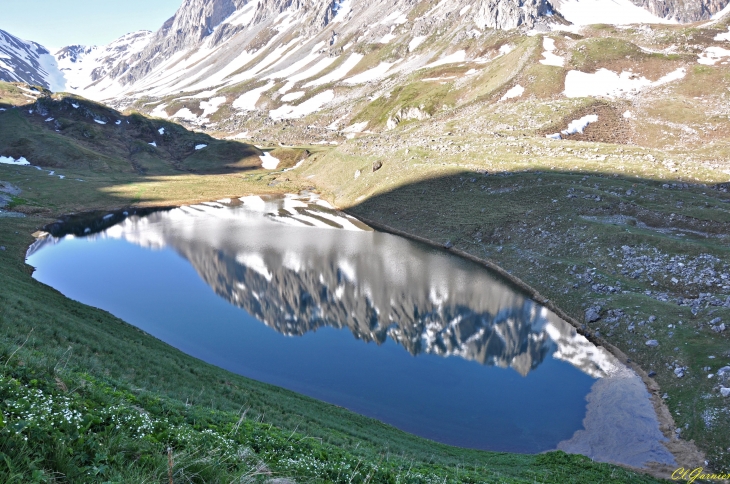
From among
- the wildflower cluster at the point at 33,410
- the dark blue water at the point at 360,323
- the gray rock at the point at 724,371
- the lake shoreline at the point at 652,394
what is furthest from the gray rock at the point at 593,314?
the wildflower cluster at the point at 33,410

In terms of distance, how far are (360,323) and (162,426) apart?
1302 inches

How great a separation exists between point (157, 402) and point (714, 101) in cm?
12033

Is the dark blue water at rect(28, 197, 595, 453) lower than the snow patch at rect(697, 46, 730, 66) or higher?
lower

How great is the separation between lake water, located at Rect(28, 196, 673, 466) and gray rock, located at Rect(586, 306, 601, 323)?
1.92 m

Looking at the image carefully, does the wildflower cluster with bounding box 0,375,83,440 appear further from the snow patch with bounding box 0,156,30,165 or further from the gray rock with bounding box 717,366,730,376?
the snow patch with bounding box 0,156,30,165

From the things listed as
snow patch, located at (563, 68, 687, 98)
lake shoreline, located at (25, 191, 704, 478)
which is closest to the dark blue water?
lake shoreline, located at (25, 191, 704, 478)

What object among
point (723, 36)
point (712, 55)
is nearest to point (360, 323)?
point (712, 55)

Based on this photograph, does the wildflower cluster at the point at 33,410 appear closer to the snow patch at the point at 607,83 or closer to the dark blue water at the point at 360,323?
the dark blue water at the point at 360,323

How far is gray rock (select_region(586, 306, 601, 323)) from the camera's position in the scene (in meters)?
37.9

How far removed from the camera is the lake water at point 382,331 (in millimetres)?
28188

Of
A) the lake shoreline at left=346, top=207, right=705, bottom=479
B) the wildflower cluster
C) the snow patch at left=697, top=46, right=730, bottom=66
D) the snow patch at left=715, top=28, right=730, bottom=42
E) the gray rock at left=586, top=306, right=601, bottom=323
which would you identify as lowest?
the lake shoreline at left=346, top=207, right=705, bottom=479

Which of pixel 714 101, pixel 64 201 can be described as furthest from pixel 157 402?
pixel 714 101

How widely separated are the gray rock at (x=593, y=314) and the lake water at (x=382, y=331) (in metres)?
1.92

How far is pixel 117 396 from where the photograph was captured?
1057 centimetres
